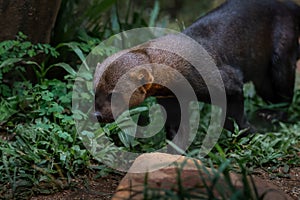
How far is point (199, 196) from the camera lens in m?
3.25

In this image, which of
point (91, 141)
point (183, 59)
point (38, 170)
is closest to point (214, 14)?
point (183, 59)

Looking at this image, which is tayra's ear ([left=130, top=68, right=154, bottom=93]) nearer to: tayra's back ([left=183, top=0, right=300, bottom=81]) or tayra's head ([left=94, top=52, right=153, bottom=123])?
tayra's head ([left=94, top=52, right=153, bottom=123])

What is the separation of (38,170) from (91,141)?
706mm

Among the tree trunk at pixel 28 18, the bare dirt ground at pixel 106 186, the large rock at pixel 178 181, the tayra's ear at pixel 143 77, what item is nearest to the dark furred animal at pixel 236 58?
the tayra's ear at pixel 143 77

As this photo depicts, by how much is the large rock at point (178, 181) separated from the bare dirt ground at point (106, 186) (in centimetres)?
75

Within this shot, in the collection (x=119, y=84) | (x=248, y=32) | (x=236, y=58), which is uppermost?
(x=248, y=32)

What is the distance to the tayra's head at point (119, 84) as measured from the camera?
509 cm

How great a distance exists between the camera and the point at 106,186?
15.5 feet

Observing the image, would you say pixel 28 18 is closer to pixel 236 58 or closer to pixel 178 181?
pixel 236 58

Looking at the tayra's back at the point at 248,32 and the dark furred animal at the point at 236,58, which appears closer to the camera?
the dark furred animal at the point at 236,58

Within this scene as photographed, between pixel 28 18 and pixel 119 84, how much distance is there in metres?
1.61

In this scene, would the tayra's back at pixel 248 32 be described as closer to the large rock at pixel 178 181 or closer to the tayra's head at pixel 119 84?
the tayra's head at pixel 119 84

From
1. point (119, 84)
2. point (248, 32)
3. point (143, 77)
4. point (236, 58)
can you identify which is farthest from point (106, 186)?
point (248, 32)

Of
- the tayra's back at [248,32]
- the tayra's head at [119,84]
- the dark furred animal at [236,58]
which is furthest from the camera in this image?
the tayra's back at [248,32]
